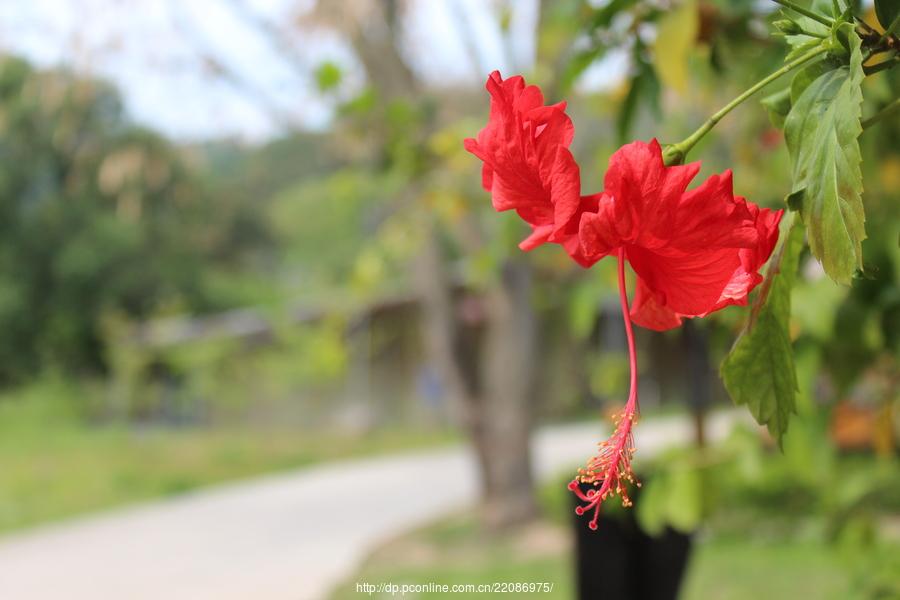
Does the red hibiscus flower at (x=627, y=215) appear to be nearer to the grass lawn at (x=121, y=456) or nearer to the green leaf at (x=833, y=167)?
the green leaf at (x=833, y=167)

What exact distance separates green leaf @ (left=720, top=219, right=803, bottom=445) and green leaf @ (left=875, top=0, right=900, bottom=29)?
4.6 inches

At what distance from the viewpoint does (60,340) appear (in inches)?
613

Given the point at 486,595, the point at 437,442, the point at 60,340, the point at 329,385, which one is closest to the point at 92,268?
the point at 60,340

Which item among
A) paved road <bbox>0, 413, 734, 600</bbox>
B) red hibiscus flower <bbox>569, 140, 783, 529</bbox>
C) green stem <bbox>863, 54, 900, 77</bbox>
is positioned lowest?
paved road <bbox>0, 413, 734, 600</bbox>

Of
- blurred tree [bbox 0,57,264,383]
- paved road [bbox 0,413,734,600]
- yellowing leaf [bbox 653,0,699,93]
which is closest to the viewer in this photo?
yellowing leaf [bbox 653,0,699,93]

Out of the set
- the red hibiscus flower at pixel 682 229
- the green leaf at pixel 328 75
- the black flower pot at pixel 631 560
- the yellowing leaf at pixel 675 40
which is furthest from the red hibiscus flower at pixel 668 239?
the green leaf at pixel 328 75

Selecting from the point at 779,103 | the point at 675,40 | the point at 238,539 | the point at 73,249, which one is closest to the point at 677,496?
the point at 675,40

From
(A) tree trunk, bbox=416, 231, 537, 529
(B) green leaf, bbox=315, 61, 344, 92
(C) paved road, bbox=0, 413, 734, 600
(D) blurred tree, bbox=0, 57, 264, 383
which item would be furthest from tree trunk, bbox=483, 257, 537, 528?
(D) blurred tree, bbox=0, 57, 264, 383

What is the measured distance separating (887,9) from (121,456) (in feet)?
34.4

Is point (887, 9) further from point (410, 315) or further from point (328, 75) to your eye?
point (410, 315)

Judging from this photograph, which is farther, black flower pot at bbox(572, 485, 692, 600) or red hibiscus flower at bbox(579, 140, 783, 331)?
black flower pot at bbox(572, 485, 692, 600)

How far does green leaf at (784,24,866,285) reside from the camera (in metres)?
0.42

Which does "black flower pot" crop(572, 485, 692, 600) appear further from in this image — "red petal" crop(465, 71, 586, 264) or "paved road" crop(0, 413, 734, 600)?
"paved road" crop(0, 413, 734, 600)

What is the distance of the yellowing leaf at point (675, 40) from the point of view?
0.93 m
